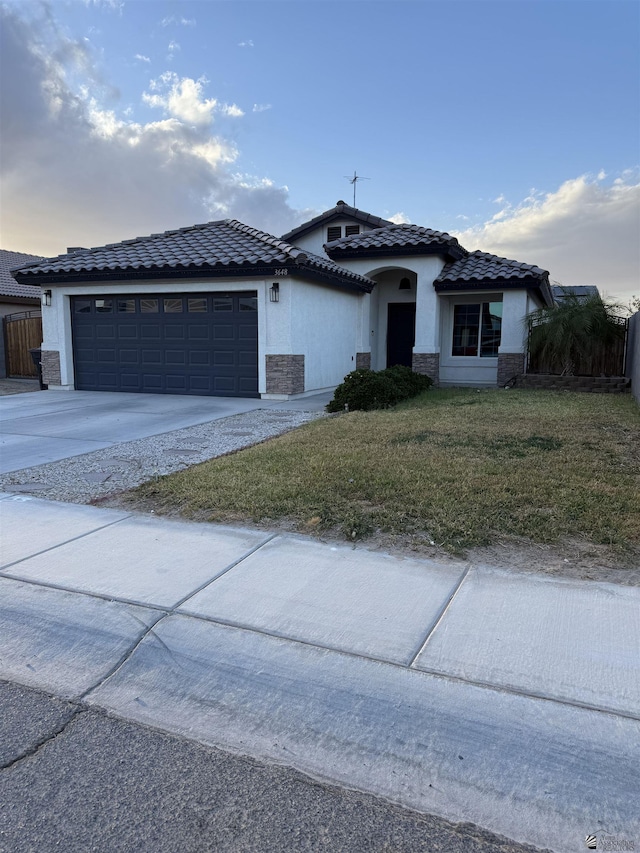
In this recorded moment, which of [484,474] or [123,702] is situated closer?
[123,702]

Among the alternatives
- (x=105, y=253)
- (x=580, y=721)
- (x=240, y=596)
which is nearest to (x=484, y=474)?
(x=240, y=596)

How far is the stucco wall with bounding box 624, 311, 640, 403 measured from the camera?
1468 centimetres

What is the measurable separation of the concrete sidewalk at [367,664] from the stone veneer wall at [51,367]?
43.4ft

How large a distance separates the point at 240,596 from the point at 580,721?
226cm

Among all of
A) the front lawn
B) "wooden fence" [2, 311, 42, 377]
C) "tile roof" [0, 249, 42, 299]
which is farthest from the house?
"tile roof" [0, 249, 42, 299]

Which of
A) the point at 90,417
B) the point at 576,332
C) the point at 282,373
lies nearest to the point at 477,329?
the point at 576,332

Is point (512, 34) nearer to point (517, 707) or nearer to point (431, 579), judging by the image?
point (431, 579)

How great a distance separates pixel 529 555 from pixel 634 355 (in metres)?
13.3

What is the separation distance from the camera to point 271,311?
1468 centimetres

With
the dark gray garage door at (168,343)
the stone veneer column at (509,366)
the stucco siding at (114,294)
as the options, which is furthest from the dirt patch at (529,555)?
the stone veneer column at (509,366)

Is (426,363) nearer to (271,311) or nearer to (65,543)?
(271,311)

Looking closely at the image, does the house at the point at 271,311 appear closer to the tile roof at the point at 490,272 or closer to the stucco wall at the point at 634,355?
the tile roof at the point at 490,272

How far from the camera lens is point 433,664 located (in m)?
3.37

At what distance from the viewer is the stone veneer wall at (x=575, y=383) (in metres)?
17.1
